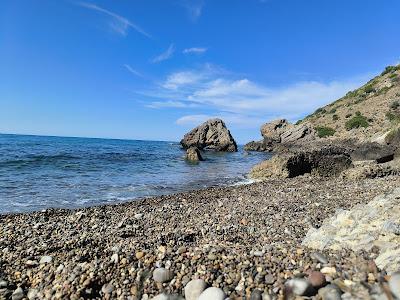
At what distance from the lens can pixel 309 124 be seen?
6462cm

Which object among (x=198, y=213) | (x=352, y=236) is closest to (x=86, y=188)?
(x=198, y=213)

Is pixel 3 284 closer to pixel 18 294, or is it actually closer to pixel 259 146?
pixel 18 294

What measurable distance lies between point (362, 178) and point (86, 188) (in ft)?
45.0

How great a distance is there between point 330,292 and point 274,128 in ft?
250

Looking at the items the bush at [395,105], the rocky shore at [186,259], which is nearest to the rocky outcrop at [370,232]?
the rocky shore at [186,259]

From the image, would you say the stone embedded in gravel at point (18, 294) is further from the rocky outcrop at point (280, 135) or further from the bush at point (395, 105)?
the rocky outcrop at point (280, 135)

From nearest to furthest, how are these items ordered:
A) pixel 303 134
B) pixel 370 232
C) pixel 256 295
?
pixel 256 295 < pixel 370 232 < pixel 303 134

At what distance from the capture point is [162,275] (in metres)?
5.41

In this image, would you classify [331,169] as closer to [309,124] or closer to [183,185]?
[183,185]

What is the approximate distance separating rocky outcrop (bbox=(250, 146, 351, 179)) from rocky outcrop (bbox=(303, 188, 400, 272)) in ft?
39.8

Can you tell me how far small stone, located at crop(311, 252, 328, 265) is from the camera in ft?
16.7

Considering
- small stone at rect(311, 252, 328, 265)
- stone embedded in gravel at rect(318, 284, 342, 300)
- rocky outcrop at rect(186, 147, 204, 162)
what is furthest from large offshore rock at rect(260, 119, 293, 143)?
stone embedded in gravel at rect(318, 284, 342, 300)

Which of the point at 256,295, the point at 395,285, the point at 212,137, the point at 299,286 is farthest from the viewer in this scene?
the point at 212,137

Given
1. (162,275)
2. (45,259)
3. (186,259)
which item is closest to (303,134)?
(186,259)
